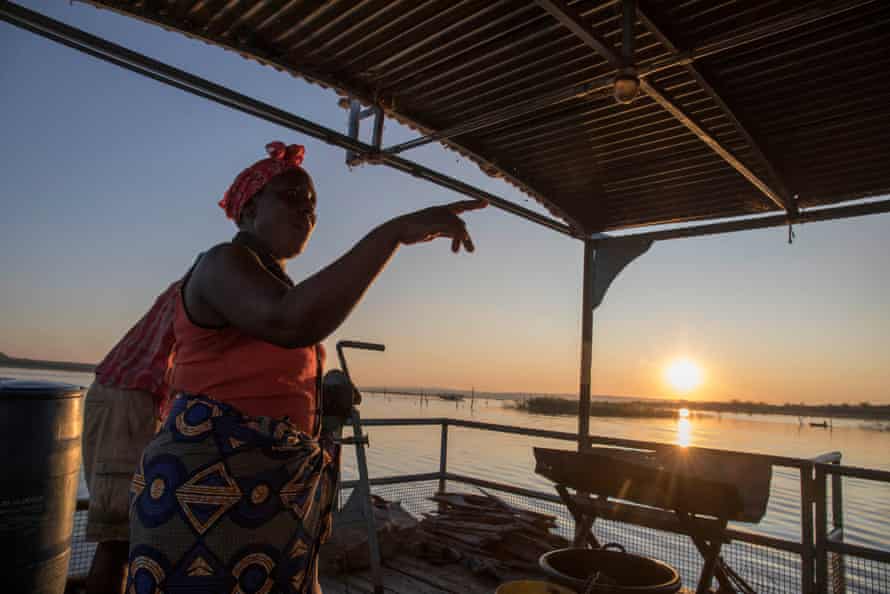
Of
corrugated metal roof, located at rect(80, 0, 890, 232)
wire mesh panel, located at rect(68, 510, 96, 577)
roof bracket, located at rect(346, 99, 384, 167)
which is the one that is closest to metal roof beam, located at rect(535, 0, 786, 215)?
corrugated metal roof, located at rect(80, 0, 890, 232)

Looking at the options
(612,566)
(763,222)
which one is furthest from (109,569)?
(763,222)

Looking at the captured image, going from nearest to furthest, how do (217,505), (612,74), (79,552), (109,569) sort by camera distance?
(217,505), (109,569), (612,74), (79,552)

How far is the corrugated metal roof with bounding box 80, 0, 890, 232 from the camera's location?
9.65ft

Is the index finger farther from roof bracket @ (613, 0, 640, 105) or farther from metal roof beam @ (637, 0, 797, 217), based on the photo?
metal roof beam @ (637, 0, 797, 217)

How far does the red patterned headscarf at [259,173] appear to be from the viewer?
167cm

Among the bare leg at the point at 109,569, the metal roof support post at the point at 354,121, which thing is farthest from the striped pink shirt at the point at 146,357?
the metal roof support post at the point at 354,121

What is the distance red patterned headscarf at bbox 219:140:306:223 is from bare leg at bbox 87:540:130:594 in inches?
61.3

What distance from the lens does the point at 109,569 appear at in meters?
2.30

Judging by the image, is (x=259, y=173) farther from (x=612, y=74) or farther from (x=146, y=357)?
(x=612, y=74)

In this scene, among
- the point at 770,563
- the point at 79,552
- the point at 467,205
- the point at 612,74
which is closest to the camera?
the point at 467,205

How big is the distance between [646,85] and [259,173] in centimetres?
242

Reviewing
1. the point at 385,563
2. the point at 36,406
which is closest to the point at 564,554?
the point at 385,563

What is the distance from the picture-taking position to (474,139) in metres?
4.51

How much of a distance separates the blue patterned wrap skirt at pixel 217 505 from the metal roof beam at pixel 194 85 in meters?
1.72
